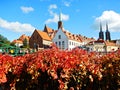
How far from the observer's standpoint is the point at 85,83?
24.0 ft

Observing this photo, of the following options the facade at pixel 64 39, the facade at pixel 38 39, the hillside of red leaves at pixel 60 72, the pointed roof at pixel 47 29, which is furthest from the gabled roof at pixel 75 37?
the hillside of red leaves at pixel 60 72

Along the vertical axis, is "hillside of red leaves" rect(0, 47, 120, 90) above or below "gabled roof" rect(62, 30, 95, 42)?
below

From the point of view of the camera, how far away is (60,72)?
23.7ft

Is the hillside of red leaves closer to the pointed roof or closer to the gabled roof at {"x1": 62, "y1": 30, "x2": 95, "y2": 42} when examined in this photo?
the gabled roof at {"x1": 62, "y1": 30, "x2": 95, "y2": 42}

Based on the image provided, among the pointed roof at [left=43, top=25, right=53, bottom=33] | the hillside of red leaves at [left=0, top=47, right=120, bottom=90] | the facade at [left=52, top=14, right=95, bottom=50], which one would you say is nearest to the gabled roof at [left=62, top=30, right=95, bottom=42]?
the facade at [left=52, top=14, right=95, bottom=50]

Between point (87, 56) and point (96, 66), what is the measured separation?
58cm

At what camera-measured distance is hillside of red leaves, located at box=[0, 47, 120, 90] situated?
284 inches

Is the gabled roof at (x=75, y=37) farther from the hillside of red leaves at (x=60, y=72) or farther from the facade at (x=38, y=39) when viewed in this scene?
the hillside of red leaves at (x=60, y=72)

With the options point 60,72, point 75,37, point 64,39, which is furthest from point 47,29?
point 60,72

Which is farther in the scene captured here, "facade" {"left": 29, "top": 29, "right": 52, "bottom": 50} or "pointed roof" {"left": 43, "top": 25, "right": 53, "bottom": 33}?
"pointed roof" {"left": 43, "top": 25, "right": 53, "bottom": 33}

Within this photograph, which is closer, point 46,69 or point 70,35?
point 46,69

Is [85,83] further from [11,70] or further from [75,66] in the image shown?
[11,70]

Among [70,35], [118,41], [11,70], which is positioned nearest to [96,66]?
[11,70]

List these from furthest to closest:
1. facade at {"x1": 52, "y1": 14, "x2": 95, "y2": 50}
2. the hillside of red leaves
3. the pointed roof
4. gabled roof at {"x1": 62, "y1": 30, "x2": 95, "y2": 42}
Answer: the pointed roof, gabled roof at {"x1": 62, "y1": 30, "x2": 95, "y2": 42}, facade at {"x1": 52, "y1": 14, "x2": 95, "y2": 50}, the hillside of red leaves
